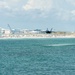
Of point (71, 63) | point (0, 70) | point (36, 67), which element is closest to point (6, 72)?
point (0, 70)

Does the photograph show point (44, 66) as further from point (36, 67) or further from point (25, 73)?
point (25, 73)

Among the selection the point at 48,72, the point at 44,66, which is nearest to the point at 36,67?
the point at 44,66

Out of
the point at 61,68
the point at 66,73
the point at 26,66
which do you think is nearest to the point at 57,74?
the point at 66,73

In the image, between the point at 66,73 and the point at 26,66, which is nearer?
the point at 66,73

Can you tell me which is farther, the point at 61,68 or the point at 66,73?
the point at 61,68

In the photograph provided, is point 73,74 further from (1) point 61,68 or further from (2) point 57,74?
(1) point 61,68

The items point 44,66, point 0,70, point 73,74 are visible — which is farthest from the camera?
point 44,66

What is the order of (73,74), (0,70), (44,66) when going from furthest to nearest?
(44,66), (0,70), (73,74)
